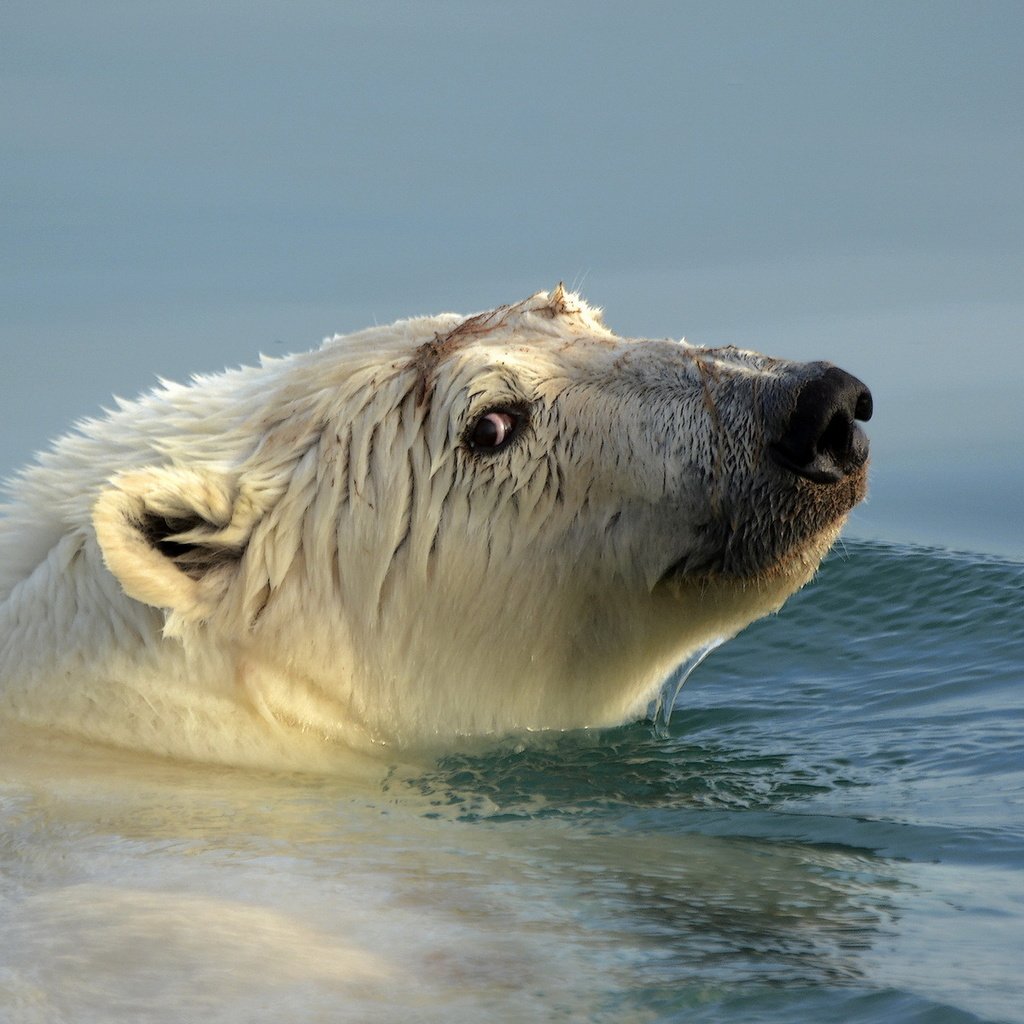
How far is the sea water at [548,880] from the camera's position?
3.04 m

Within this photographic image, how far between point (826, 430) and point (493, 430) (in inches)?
44.0

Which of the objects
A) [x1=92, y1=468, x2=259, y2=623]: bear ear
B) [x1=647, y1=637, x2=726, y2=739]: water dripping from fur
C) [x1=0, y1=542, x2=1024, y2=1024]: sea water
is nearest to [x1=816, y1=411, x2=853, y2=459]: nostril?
[x1=647, y1=637, x2=726, y2=739]: water dripping from fur

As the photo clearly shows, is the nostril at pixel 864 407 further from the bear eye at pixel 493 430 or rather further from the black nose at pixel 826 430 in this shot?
the bear eye at pixel 493 430

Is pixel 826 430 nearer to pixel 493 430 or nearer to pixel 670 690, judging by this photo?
pixel 493 430

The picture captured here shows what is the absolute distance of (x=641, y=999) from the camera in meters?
3.07

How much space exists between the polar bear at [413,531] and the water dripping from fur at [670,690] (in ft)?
0.84

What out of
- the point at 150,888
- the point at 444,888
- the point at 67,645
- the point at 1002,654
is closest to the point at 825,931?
the point at 444,888

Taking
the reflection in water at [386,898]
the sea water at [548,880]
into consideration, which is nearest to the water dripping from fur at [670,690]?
the sea water at [548,880]

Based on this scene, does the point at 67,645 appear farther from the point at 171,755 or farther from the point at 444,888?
the point at 444,888

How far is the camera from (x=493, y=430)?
523 centimetres

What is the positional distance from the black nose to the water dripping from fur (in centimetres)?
90

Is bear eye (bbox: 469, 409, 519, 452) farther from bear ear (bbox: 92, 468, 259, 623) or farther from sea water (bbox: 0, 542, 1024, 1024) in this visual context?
sea water (bbox: 0, 542, 1024, 1024)

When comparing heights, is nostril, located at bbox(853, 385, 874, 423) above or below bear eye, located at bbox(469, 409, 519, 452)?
above

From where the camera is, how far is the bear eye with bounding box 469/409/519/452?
206 inches
